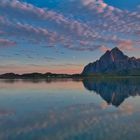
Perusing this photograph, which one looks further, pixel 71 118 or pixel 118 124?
pixel 71 118

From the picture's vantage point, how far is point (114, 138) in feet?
63.0

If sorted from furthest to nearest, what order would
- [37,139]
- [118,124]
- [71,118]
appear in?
[71,118], [118,124], [37,139]

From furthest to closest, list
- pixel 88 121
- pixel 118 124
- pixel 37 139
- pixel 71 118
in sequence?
pixel 71 118 → pixel 88 121 → pixel 118 124 → pixel 37 139

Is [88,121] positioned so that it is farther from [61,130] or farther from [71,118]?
[61,130]

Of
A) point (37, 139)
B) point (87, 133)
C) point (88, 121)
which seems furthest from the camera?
point (88, 121)

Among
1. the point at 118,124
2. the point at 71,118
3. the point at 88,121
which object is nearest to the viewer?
the point at 118,124

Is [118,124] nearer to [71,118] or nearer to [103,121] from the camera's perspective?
[103,121]

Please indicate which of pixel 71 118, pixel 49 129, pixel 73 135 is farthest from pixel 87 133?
pixel 71 118

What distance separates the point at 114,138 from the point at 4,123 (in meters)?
11.3

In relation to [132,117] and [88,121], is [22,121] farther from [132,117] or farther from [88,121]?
[132,117]

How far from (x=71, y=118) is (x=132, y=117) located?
262 inches

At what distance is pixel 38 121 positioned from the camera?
26.2m

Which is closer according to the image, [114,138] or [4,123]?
[114,138]

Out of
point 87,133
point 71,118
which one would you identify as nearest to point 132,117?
point 71,118
